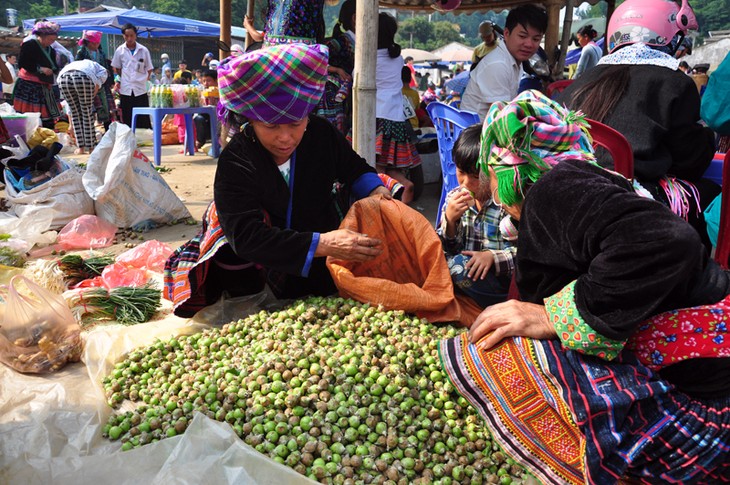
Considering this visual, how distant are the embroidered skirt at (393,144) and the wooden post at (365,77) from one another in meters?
1.43

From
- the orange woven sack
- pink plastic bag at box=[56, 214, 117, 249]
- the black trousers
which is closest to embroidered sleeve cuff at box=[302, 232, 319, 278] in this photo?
the orange woven sack

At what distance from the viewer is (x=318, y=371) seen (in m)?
2.02

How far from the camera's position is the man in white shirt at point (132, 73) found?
9.16m

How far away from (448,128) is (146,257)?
6.60ft

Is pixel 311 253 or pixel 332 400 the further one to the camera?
pixel 311 253

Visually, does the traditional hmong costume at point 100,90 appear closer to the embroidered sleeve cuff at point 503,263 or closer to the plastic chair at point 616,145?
the embroidered sleeve cuff at point 503,263

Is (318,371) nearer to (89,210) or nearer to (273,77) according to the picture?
(273,77)

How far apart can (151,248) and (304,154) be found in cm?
156

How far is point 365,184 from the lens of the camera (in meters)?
2.81

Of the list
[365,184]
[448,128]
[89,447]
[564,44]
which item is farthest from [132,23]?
[89,447]

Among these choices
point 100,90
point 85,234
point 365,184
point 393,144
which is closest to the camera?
point 365,184

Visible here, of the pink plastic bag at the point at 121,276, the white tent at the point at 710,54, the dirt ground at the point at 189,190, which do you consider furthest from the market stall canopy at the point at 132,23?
the white tent at the point at 710,54

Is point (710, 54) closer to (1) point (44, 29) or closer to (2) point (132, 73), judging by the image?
(2) point (132, 73)

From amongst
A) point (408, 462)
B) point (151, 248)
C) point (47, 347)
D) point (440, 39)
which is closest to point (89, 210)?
point (151, 248)
